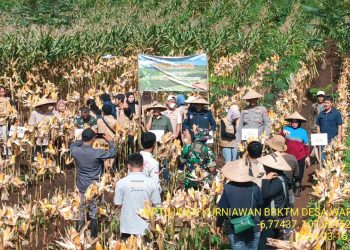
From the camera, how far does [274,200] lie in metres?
5.73

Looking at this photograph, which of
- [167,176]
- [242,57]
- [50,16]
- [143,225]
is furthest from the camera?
[50,16]

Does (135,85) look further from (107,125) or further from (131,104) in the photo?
(107,125)

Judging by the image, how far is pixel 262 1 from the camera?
1282 inches

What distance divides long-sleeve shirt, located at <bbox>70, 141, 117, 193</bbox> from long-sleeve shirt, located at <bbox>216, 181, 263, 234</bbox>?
1.88 meters

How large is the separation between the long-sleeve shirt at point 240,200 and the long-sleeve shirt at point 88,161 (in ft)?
6.17

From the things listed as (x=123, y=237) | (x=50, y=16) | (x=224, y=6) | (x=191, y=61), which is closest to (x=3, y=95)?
(x=191, y=61)

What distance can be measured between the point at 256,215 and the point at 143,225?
1088mm

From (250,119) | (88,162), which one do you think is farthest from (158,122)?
(88,162)

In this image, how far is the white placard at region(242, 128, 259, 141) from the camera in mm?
8602

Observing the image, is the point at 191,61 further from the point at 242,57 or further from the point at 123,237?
the point at 242,57

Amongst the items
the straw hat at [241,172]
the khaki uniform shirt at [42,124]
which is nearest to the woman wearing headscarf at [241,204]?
the straw hat at [241,172]

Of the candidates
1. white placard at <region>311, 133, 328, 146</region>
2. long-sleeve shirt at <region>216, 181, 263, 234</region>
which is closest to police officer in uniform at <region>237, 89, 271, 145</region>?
white placard at <region>311, 133, 328, 146</region>

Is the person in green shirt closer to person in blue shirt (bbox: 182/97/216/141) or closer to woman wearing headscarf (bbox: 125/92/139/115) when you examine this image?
person in blue shirt (bbox: 182/97/216/141)

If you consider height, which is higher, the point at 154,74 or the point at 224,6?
the point at 224,6
